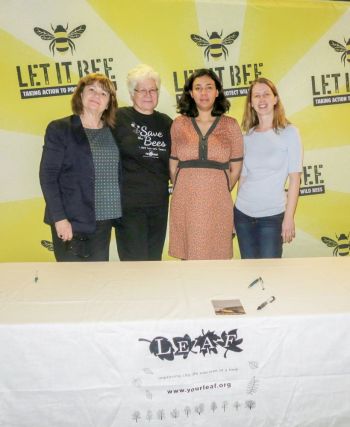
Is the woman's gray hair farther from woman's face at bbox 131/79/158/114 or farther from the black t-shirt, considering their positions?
the black t-shirt

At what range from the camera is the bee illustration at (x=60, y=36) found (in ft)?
8.34

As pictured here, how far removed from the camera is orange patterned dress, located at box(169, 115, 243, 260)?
6.65 feet

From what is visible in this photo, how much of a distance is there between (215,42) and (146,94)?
882mm

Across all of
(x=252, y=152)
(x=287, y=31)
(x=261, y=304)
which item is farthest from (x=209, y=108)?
(x=261, y=304)

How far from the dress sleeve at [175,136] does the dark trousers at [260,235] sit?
45cm

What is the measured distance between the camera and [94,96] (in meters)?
1.94

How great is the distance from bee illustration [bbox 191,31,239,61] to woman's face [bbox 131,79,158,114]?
77cm

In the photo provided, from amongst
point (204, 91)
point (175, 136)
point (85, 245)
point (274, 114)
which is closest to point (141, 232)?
point (85, 245)

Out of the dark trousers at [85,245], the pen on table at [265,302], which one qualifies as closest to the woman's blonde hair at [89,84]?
the dark trousers at [85,245]

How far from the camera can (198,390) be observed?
46.9 inches

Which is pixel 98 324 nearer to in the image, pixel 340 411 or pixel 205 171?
pixel 340 411

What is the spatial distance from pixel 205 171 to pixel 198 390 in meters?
1.11

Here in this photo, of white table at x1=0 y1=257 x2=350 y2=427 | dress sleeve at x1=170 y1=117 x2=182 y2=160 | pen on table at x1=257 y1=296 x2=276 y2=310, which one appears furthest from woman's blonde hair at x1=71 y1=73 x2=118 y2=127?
pen on table at x1=257 y1=296 x2=276 y2=310

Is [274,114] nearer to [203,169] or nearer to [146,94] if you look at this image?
[203,169]
